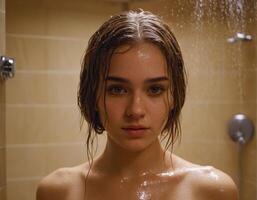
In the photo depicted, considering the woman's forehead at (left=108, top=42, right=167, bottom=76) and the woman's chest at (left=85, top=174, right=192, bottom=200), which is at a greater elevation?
the woman's forehead at (left=108, top=42, right=167, bottom=76)

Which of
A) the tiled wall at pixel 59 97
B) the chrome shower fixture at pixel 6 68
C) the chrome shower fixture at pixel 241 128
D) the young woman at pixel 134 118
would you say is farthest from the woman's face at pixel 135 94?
the chrome shower fixture at pixel 241 128

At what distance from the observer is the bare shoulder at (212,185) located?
30.2 inches

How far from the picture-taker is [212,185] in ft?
2.54

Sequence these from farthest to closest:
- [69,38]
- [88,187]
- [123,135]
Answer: [69,38] < [88,187] < [123,135]

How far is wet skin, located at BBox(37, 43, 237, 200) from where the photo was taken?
68 cm

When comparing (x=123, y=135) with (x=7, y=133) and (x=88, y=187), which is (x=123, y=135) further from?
(x=7, y=133)

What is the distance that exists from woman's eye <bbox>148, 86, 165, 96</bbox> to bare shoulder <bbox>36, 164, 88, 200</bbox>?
26 centimetres

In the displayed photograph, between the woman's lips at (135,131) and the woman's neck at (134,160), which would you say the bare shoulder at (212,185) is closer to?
the woman's neck at (134,160)

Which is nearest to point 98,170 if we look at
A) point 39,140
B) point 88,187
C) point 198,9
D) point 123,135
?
point 88,187

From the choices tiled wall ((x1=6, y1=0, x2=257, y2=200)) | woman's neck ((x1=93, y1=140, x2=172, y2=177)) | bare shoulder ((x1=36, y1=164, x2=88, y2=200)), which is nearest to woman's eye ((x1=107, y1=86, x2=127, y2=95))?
woman's neck ((x1=93, y1=140, x2=172, y2=177))

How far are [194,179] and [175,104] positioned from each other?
0.53 feet

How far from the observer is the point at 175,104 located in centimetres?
75

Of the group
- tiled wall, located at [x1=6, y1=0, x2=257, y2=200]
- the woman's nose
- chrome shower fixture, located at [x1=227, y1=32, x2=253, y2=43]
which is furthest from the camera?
chrome shower fixture, located at [x1=227, y1=32, x2=253, y2=43]

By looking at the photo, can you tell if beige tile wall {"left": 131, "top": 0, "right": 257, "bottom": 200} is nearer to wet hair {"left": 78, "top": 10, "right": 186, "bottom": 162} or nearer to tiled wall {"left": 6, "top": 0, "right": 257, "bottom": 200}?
tiled wall {"left": 6, "top": 0, "right": 257, "bottom": 200}
